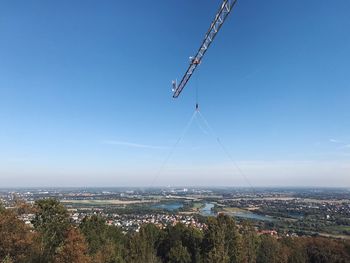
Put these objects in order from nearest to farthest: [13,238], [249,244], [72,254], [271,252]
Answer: [72,254]
[13,238]
[249,244]
[271,252]

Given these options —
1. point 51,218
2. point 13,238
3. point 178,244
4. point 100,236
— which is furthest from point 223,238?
point 13,238

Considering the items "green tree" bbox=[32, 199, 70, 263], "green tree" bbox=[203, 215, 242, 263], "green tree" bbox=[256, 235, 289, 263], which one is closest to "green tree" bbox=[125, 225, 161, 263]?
"green tree" bbox=[203, 215, 242, 263]

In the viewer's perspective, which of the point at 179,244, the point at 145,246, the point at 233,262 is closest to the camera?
the point at 233,262

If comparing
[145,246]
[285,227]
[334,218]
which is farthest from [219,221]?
[334,218]

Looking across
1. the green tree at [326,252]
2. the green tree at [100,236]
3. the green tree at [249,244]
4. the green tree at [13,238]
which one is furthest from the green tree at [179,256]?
the green tree at [13,238]

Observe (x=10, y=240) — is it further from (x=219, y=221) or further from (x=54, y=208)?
(x=219, y=221)

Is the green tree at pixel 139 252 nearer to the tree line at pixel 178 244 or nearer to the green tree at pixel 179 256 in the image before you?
the tree line at pixel 178 244

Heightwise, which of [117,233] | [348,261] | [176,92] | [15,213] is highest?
[176,92]

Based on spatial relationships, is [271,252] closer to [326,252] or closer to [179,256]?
[326,252]
